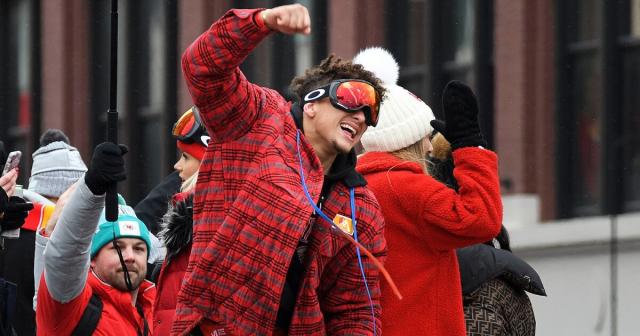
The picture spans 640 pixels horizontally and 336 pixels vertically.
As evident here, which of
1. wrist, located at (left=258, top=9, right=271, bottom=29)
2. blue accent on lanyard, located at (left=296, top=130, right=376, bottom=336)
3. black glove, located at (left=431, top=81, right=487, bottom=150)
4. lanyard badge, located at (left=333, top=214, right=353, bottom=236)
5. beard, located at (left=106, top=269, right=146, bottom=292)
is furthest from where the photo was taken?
beard, located at (left=106, top=269, right=146, bottom=292)

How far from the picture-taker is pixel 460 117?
6.30m

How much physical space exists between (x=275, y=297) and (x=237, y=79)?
70 centimetres

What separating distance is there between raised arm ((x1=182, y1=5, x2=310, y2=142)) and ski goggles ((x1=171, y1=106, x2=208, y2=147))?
2012 mm

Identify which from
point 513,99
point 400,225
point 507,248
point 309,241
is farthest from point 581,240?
point 309,241

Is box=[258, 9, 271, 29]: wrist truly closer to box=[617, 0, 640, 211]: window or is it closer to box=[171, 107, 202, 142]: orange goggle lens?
box=[171, 107, 202, 142]: orange goggle lens

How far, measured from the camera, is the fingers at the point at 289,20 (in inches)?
194

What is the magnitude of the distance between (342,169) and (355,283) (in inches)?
15.4

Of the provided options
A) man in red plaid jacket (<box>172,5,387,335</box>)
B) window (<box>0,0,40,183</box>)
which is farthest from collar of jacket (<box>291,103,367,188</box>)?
window (<box>0,0,40,183</box>)

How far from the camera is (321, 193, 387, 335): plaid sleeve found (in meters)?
5.63

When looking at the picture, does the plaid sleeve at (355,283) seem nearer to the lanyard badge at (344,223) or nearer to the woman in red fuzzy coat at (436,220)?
Result: the lanyard badge at (344,223)

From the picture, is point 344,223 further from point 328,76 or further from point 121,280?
point 121,280

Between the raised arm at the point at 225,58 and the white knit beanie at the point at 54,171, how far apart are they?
101 inches

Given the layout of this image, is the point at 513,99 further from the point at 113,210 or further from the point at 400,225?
the point at 113,210

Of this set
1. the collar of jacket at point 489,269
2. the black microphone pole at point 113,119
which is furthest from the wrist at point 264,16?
the collar of jacket at point 489,269
